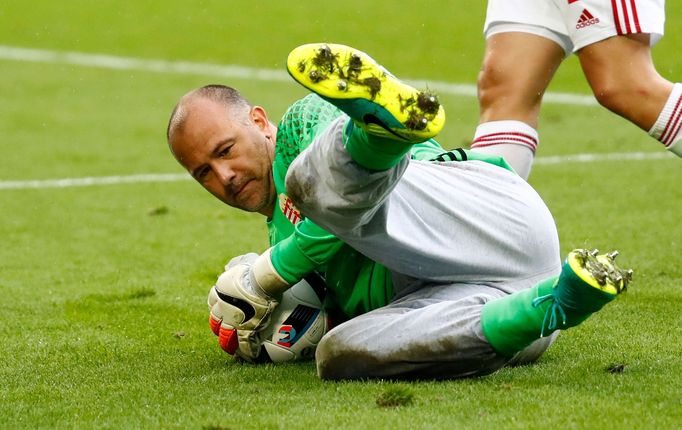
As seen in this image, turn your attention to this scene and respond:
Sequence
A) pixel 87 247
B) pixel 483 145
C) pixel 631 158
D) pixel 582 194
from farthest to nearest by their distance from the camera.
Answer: pixel 631 158 < pixel 582 194 < pixel 87 247 < pixel 483 145

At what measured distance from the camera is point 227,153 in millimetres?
3529

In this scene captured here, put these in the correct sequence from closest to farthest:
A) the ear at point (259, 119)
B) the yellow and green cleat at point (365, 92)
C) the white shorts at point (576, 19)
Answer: the yellow and green cleat at point (365, 92)
the ear at point (259, 119)
the white shorts at point (576, 19)

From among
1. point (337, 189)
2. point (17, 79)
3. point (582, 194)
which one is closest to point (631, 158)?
point (582, 194)

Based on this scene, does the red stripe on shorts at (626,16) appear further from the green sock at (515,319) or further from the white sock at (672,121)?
the green sock at (515,319)

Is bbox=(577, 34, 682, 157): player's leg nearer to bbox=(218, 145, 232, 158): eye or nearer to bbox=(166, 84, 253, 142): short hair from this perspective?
bbox=(166, 84, 253, 142): short hair

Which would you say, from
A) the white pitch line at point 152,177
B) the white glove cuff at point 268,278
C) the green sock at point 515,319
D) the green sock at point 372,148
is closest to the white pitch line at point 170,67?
the white pitch line at point 152,177

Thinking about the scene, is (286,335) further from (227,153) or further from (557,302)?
(557,302)

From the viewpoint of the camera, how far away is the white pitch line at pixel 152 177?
7.16m

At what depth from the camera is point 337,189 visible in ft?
9.29

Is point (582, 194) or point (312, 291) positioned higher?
point (312, 291)

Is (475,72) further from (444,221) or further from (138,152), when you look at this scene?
(444,221)

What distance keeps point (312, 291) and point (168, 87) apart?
7.30 metres

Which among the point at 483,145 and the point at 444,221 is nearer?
the point at 444,221

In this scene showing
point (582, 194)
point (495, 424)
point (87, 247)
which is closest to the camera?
point (495, 424)
